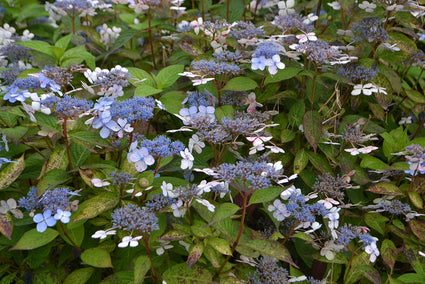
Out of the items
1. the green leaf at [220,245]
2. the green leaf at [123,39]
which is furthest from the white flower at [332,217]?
the green leaf at [123,39]

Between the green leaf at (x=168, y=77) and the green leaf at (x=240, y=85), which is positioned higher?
the green leaf at (x=240, y=85)

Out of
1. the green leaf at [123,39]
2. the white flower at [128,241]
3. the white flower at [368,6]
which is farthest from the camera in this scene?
the green leaf at [123,39]

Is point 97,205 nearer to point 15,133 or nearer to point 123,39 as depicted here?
point 15,133

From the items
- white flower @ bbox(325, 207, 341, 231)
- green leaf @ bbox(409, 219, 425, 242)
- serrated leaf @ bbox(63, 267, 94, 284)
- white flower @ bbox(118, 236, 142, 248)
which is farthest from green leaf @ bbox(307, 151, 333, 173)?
serrated leaf @ bbox(63, 267, 94, 284)

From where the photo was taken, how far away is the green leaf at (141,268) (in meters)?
1.19

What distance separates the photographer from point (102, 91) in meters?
1.55

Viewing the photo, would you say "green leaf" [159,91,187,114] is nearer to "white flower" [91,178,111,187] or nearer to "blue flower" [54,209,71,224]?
"white flower" [91,178,111,187]

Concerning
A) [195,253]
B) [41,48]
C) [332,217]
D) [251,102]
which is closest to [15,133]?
[41,48]

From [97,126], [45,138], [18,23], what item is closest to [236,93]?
[97,126]

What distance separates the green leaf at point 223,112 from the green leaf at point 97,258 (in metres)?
0.58

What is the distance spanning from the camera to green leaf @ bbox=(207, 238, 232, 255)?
125 cm

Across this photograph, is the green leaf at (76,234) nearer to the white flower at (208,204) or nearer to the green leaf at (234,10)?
the white flower at (208,204)

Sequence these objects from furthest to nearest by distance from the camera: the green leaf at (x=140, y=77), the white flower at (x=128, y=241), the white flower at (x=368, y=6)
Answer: the white flower at (x=368, y=6), the green leaf at (x=140, y=77), the white flower at (x=128, y=241)

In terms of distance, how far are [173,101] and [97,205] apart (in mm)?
522
